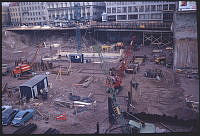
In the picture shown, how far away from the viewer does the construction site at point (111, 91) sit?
67.8 ft

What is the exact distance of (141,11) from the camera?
2665 inches

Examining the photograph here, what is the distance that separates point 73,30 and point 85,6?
655 inches

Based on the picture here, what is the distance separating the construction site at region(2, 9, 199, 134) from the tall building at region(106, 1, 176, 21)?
695cm

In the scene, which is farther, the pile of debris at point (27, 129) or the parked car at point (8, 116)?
the parked car at point (8, 116)

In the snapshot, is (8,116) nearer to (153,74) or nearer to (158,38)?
(153,74)

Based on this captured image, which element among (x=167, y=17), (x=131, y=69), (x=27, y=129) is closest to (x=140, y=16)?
(x=167, y=17)

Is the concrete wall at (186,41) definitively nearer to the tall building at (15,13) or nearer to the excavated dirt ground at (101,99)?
the excavated dirt ground at (101,99)

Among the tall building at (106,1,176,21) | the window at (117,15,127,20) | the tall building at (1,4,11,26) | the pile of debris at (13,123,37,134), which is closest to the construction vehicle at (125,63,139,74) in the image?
the pile of debris at (13,123,37,134)

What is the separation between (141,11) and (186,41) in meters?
34.8

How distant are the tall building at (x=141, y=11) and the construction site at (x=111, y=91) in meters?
6.95

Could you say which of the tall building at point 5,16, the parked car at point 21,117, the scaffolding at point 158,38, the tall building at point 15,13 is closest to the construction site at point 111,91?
the scaffolding at point 158,38

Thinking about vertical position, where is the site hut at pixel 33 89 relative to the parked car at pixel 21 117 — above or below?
above

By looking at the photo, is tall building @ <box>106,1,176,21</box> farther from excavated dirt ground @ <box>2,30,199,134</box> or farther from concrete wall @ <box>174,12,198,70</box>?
excavated dirt ground @ <box>2,30,199,134</box>

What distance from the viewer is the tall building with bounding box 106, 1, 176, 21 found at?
64375 millimetres
